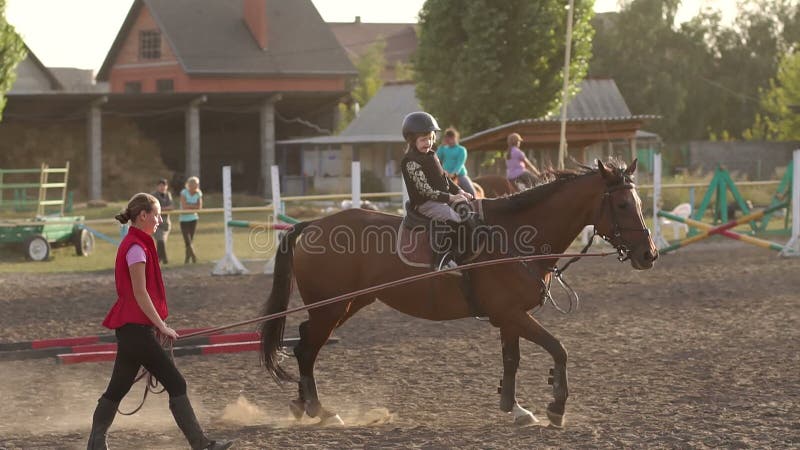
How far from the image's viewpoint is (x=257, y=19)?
55.9 m

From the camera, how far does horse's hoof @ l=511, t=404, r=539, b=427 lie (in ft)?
25.2

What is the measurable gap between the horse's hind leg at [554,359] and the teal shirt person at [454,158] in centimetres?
797

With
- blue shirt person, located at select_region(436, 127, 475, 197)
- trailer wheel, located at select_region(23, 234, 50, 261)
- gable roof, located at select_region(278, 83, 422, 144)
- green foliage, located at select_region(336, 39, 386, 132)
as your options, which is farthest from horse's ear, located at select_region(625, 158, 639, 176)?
green foliage, located at select_region(336, 39, 386, 132)

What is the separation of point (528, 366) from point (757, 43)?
224ft

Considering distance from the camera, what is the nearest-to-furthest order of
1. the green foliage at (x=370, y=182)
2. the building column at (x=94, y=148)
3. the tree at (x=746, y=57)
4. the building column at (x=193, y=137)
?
the building column at (x=94, y=148) → the building column at (x=193, y=137) → the green foliage at (x=370, y=182) → the tree at (x=746, y=57)

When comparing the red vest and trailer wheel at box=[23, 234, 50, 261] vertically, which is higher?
the red vest

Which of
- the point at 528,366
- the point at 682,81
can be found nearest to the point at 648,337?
the point at 528,366

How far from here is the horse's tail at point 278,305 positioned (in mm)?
8438

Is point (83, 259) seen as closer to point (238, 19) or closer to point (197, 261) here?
point (197, 261)

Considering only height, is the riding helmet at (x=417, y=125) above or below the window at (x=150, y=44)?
below

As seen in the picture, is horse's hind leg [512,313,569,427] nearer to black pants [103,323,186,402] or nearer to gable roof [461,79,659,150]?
black pants [103,323,186,402]

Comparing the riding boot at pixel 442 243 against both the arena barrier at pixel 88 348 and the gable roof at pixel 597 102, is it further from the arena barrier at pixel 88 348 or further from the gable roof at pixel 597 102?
the gable roof at pixel 597 102

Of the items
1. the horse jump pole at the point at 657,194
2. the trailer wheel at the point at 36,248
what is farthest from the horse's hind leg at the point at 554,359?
the trailer wheel at the point at 36,248

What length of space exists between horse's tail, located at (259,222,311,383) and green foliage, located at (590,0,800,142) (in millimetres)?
61581
